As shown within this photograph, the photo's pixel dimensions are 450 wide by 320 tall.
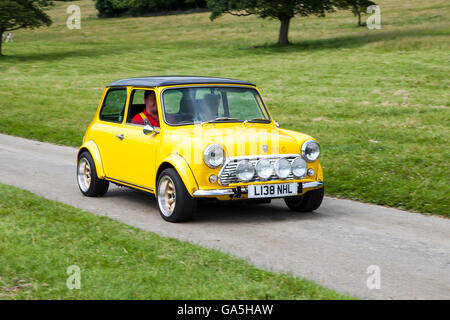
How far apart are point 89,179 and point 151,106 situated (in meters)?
1.72

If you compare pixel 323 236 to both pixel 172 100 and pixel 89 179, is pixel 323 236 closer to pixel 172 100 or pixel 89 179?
pixel 172 100

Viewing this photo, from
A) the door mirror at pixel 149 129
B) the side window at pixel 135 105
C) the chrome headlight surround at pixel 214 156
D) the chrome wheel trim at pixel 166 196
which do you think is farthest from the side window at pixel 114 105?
the chrome headlight surround at pixel 214 156

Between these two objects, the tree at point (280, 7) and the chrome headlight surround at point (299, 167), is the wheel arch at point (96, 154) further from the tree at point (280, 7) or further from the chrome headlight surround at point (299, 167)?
the tree at point (280, 7)

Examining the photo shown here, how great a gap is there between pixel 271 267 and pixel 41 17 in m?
45.7

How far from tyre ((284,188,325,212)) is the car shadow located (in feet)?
0.26

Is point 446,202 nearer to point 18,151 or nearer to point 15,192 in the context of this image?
point 15,192

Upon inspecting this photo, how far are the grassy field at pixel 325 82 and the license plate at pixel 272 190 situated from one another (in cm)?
215

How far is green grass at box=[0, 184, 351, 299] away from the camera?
200 inches

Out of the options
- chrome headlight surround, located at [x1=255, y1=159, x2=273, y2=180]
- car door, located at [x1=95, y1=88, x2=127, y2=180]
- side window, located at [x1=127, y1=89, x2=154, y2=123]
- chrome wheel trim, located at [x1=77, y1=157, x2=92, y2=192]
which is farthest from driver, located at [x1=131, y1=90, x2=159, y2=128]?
chrome headlight surround, located at [x1=255, y1=159, x2=273, y2=180]

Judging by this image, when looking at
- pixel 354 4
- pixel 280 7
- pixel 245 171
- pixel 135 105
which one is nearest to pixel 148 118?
pixel 135 105

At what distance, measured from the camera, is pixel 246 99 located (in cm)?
930

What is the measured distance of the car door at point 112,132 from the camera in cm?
924

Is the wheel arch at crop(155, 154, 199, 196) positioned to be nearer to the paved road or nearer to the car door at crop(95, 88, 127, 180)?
the paved road
